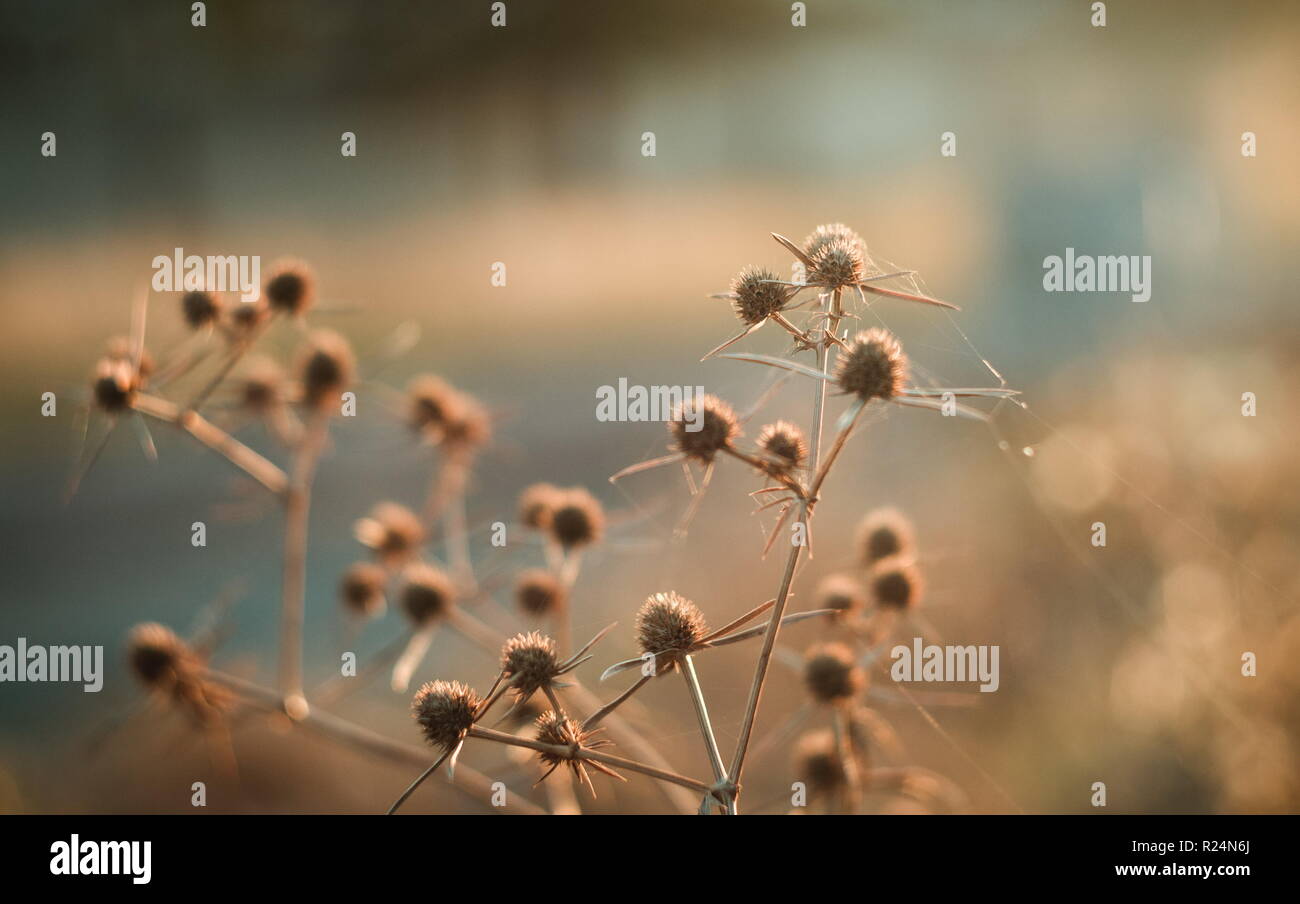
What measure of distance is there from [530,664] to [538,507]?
659 mm

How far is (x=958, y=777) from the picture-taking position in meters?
2.39

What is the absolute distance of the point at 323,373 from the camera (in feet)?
5.67

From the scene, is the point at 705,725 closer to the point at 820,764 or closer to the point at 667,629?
the point at 667,629

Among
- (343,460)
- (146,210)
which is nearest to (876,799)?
(343,460)

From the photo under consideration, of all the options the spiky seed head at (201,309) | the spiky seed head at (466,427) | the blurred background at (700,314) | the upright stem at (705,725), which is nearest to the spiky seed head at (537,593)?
the blurred background at (700,314)

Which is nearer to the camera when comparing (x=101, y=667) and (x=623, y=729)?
(x=623, y=729)

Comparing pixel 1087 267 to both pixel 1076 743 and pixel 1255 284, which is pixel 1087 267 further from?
pixel 1076 743

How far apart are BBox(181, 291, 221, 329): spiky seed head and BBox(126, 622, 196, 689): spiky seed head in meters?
0.61

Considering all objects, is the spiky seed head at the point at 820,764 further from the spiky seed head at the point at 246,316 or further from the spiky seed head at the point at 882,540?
the spiky seed head at the point at 246,316

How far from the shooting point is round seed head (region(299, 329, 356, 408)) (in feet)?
5.65

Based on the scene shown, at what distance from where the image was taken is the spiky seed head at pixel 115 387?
1396mm

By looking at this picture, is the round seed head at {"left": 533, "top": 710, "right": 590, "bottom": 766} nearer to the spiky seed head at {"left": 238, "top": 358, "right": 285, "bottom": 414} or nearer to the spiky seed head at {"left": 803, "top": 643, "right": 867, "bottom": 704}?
the spiky seed head at {"left": 803, "top": 643, "right": 867, "bottom": 704}

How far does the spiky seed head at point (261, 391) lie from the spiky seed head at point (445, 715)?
85 centimetres
